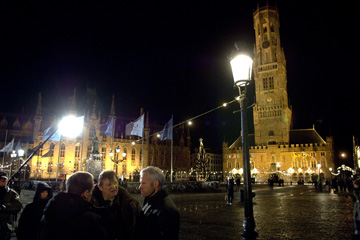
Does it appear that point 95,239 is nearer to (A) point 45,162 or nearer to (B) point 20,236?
(B) point 20,236

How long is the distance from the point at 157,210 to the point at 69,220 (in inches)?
36.2

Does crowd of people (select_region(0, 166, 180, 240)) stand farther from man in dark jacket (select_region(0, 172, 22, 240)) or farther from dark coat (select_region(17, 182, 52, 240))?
man in dark jacket (select_region(0, 172, 22, 240))

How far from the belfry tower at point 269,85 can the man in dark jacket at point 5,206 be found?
60.1 meters

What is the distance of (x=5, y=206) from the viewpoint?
18.2 feet

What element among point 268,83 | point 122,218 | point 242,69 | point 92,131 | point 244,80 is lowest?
point 122,218

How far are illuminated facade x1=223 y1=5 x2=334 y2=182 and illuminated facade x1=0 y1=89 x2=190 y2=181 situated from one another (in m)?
14.3

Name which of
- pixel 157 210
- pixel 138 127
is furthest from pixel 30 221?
pixel 138 127

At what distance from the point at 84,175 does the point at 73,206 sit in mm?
480

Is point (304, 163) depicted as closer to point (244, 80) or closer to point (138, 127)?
point (138, 127)

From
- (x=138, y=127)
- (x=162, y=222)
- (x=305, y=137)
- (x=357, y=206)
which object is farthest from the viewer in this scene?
(x=305, y=137)

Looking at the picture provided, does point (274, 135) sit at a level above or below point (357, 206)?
above

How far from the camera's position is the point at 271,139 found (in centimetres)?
6178

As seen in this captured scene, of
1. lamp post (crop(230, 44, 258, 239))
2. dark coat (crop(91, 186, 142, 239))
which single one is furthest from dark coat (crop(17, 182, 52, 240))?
lamp post (crop(230, 44, 258, 239))

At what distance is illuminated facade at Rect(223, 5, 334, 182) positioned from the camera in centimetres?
5694
